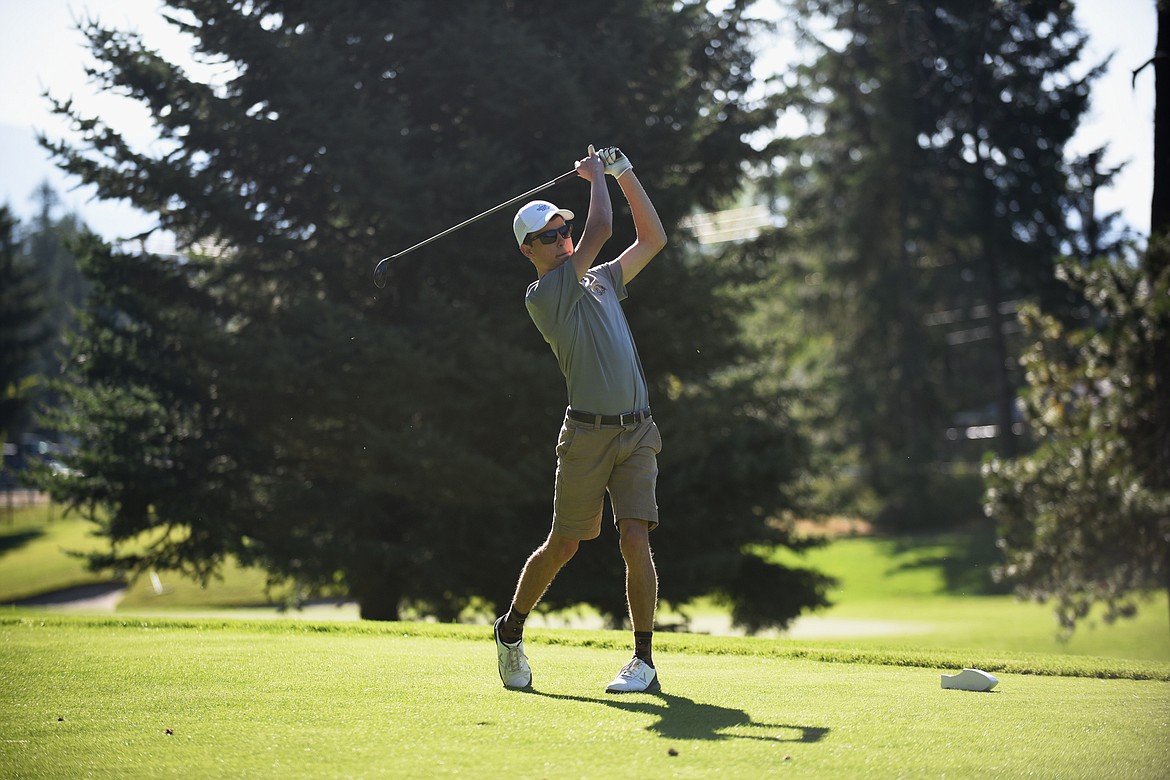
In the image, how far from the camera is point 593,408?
5.54 metres

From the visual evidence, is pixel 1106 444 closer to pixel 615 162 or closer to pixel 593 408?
pixel 615 162

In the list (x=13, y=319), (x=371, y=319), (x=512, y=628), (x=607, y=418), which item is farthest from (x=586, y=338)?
(x=13, y=319)

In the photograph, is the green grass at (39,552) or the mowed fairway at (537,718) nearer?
the mowed fairway at (537,718)

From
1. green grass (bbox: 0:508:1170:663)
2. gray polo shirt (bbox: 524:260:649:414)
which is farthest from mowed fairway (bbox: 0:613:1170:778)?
green grass (bbox: 0:508:1170:663)

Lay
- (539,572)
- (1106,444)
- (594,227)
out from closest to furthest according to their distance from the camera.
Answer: (594,227), (539,572), (1106,444)

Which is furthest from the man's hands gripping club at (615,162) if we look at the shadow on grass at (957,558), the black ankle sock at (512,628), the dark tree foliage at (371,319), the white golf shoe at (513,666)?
the shadow on grass at (957,558)

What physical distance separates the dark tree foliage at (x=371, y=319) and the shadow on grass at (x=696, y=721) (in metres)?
8.49

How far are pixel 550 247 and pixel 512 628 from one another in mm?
1766

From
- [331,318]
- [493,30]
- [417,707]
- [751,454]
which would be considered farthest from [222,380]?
[417,707]

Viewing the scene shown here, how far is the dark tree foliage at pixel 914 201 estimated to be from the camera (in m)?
31.5

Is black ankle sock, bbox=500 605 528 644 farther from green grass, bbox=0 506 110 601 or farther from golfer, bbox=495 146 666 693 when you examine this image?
green grass, bbox=0 506 110 601

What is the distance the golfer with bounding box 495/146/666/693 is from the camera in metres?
5.50

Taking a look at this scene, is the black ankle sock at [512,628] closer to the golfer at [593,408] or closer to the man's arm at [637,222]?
the golfer at [593,408]

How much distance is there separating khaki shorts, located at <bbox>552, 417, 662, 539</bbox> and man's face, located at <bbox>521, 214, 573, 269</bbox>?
0.76 meters
